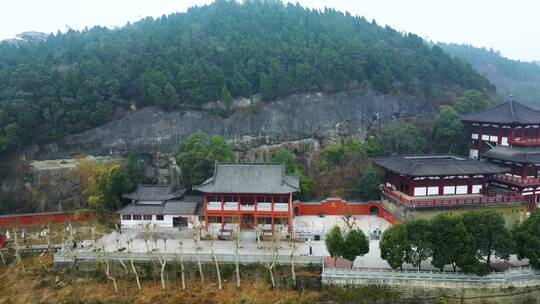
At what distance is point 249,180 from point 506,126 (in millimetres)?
25005

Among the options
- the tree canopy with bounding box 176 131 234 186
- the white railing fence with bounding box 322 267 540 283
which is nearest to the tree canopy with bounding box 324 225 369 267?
the white railing fence with bounding box 322 267 540 283

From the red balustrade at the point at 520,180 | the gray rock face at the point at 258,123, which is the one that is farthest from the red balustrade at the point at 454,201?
the gray rock face at the point at 258,123

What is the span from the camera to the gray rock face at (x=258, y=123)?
1855 inches

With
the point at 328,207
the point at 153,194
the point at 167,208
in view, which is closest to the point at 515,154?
the point at 328,207

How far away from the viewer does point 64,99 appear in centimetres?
4672

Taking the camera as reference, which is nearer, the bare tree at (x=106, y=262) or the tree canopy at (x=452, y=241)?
the tree canopy at (x=452, y=241)

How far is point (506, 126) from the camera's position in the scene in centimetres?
3969

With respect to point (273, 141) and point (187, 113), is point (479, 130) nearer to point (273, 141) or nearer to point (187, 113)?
point (273, 141)

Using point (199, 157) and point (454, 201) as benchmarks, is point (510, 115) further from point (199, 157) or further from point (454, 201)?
point (199, 157)

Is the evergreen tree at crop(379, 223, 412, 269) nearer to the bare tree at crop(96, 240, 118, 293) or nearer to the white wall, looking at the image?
the white wall

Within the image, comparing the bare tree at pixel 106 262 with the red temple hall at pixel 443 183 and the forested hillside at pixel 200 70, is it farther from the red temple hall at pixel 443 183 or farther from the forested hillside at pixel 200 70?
the forested hillside at pixel 200 70

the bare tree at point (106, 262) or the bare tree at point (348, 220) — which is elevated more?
the bare tree at point (348, 220)

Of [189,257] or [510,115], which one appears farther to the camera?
[510,115]

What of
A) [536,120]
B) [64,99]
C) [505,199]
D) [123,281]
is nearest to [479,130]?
[536,120]
